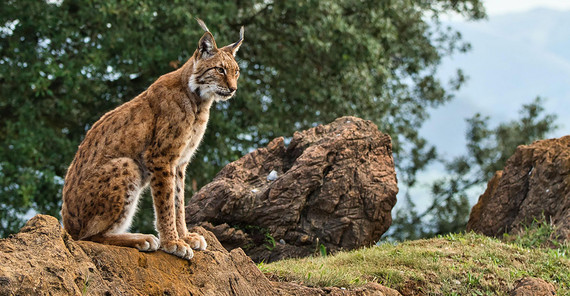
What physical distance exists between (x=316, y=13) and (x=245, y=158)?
7.22 meters

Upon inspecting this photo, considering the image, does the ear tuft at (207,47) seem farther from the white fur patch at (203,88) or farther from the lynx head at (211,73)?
the white fur patch at (203,88)

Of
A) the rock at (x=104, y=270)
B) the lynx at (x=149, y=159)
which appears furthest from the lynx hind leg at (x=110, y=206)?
the rock at (x=104, y=270)

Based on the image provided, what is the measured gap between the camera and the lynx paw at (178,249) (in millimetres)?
6164

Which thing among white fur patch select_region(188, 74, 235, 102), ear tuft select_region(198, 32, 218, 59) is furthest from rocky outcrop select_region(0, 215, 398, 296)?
Result: ear tuft select_region(198, 32, 218, 59)

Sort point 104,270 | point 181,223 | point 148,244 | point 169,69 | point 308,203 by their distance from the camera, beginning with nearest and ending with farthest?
point 104,270
point 148,244
point 181,223
point 308,203
point 169,69

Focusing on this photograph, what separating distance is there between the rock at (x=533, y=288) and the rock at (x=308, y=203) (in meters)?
2.84

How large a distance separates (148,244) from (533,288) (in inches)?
170

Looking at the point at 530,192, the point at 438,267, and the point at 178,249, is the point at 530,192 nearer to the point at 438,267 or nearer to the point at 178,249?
the point at 438,267

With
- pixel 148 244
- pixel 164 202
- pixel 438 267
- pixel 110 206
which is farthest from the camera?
pixel 438 267

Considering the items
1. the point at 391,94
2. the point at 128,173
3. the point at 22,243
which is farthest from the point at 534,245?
the point at 391,94

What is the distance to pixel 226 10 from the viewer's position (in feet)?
53.0

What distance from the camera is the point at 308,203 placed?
983cm

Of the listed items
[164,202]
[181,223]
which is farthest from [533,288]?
[164,202]

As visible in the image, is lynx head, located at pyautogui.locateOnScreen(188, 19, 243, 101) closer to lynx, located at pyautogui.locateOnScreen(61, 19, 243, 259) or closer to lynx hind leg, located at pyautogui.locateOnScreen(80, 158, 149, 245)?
lynx, located at pyautogui.locateOnScreen(61, 19, 243, 259)
